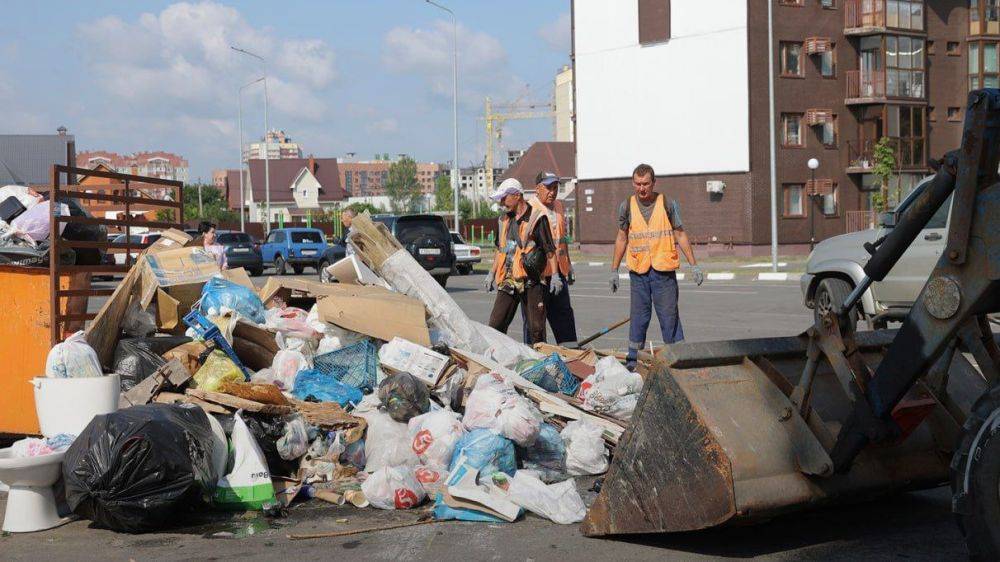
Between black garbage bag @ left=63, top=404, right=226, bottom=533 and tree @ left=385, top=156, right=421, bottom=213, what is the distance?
12313cm

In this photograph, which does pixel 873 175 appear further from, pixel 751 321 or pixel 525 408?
pixel 525 408

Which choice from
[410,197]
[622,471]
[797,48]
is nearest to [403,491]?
[622,471]

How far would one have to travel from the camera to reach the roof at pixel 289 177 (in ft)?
351

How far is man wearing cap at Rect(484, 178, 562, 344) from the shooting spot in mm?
9758

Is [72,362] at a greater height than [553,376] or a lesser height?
greater

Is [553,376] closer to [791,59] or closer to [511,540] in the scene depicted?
[511,540]

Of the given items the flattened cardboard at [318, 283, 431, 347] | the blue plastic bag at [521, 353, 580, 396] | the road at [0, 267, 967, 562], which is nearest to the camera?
the road at [0, 267, 967, 562]

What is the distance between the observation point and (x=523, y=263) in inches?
384

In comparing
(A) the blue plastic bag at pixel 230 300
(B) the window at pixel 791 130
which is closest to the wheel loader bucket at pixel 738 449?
(A) the blue plastic bag at pixel 230 300

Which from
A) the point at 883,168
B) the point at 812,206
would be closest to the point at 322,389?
the point at 883,168

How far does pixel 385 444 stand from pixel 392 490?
2.12 ft

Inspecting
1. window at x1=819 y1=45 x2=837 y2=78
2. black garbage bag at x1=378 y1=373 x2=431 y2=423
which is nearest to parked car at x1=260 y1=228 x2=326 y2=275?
window at x1=819 y1=45 x2=837 y2=78

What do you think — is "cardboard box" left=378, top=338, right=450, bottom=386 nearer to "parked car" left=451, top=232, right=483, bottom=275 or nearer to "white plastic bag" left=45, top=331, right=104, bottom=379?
"white plastic bag" left=45, top=331, right=104, bottom=379

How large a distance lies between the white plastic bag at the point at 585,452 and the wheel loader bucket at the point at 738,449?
1.23 m
